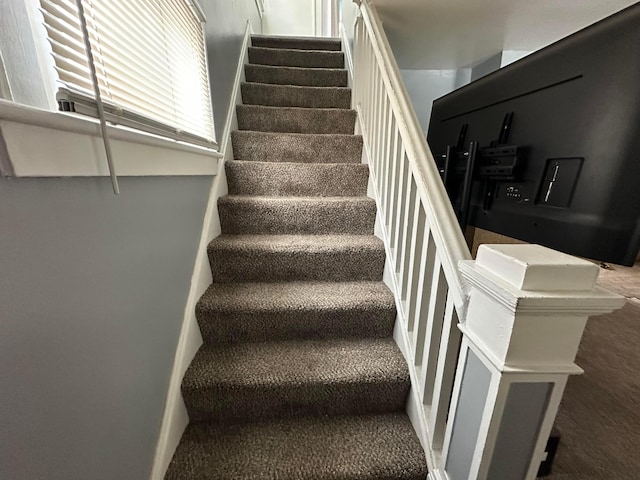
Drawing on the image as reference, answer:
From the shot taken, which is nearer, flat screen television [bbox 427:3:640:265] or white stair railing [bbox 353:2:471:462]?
flat screen television [bbox 427:3:640:265]

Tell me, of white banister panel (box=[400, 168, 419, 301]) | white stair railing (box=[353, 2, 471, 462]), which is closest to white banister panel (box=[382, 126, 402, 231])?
white stair railing (box=[353, 2, 471, 462])

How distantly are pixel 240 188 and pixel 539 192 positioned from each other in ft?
4.70

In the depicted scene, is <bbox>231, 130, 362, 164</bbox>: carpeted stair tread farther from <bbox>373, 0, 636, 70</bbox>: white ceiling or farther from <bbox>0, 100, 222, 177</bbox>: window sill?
<bbox>0, 100, 222, 177</bbox>: window sill

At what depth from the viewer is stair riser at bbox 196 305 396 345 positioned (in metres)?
1.15

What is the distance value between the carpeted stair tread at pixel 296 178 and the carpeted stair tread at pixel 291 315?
0.68 meters

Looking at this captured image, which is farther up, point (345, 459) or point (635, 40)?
point (635, 40)

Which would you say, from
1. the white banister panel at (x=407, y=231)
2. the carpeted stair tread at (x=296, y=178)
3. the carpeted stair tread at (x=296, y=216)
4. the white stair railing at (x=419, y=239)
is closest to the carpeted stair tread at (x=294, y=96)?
the white stair railing at (x=419, y=239)

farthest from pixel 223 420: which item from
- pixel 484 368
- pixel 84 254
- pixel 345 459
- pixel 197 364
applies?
pixel 484 368

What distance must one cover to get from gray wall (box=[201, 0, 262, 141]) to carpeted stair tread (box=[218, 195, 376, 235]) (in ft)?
1.49

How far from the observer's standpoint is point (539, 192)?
33.7 inches

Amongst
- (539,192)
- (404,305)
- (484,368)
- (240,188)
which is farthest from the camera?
(240,188)

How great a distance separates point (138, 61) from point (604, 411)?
2.37 meters

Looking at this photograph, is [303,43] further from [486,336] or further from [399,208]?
[486,336]

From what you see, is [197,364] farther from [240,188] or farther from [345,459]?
[240,188]
